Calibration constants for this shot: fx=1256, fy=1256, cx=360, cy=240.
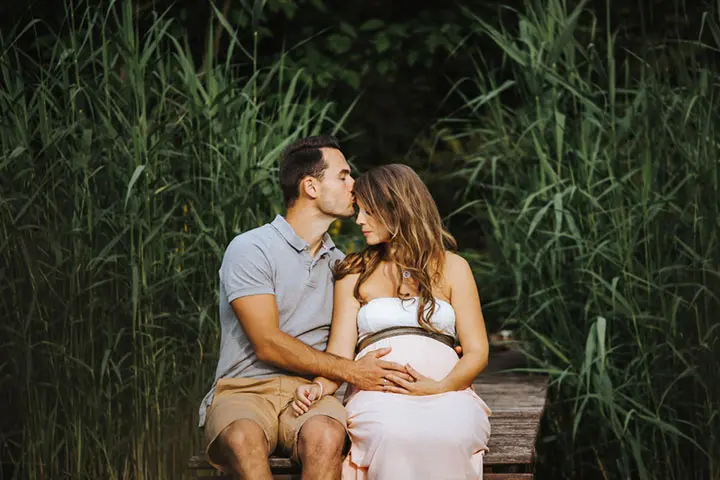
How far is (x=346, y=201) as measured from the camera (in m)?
3.81

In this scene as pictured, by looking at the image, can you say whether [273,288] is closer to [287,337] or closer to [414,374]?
[287,337]

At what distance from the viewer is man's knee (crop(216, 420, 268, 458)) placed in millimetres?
3312

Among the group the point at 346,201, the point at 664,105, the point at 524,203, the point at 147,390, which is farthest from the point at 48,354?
the point at 664,105

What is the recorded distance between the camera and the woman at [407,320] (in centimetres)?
341

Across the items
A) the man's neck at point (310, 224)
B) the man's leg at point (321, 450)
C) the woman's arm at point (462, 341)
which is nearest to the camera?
the man's leg at point (321, 450)

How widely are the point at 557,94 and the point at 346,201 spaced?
5.42 ft

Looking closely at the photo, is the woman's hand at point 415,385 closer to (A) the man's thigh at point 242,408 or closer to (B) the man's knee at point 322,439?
(B) the man's knee at point 322,439

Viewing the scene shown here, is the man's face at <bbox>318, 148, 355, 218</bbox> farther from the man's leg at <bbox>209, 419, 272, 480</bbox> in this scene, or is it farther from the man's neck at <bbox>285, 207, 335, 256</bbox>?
the man's leg at <bbox>209, 419, 272, 480</bbox>

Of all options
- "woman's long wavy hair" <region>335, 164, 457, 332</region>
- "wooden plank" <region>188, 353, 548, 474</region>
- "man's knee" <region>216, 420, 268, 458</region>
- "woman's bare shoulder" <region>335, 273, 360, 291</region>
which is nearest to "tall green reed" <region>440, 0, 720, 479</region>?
"wooden plank" <region>188, 353, 548, 474</region>

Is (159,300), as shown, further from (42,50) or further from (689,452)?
(42,50)

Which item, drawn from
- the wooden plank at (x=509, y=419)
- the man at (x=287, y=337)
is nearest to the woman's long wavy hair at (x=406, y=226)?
the man at (x=287, y=337)

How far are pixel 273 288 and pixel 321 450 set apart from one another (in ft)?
1.85

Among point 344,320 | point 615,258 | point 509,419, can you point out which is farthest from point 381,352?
point 615,258

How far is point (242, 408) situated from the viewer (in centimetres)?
345
